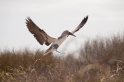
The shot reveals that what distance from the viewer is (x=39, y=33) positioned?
8445 millimetres

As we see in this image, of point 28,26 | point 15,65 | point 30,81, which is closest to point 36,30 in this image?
point 28,26

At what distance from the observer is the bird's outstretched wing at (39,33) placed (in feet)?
26.3

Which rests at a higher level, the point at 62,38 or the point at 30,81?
the point at 62,38

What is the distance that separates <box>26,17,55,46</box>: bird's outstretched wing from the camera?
8030 mm

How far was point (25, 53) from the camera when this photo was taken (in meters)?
16.0

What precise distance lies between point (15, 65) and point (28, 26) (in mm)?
6573

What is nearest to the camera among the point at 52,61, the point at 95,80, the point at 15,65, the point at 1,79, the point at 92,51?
the point at 95,80

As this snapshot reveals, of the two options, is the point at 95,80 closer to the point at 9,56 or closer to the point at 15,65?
the point at 15,65

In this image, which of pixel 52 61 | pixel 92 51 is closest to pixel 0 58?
pixel 52 61

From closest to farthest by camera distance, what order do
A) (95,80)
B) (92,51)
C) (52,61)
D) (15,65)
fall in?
1. (95,80)
2. (15,65)
3. (52,61)
4. (92,51)

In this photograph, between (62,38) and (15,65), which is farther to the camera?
(15,65)

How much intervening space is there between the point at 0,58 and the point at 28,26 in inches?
297

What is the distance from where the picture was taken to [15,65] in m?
14.4

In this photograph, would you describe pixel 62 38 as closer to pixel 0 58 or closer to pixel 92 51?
pixel 0 58
